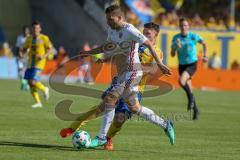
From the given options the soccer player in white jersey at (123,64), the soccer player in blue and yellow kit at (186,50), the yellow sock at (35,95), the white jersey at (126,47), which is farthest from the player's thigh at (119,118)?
the yellow sock at (35,95)

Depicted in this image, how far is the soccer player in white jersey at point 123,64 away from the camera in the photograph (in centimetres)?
1114

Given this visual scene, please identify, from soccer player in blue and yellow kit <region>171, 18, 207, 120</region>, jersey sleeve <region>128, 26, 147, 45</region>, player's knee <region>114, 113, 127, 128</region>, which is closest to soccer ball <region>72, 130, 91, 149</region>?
player's knee <region>114, 113, 127, 128</region>

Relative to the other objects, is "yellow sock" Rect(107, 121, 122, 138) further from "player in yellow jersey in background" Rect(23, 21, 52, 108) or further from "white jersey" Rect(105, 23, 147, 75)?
"player in yellow jersey in background" Rect(23, 21, 52, 108)

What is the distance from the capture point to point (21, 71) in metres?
29.2

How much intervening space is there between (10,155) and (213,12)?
119ft

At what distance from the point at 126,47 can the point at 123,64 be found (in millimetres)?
281

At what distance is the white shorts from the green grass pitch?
0.85m

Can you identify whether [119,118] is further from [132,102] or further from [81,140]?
[81,140]

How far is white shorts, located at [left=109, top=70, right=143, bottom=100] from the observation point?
11320mm

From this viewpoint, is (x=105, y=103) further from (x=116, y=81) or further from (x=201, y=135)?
(x=201, y=135)

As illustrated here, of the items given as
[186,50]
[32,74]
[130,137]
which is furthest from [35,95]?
[130,137]

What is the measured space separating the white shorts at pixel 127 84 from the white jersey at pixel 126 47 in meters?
0.08

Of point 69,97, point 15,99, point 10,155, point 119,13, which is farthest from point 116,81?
point 69,97

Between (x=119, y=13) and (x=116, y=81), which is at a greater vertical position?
(x=119, y=13)
